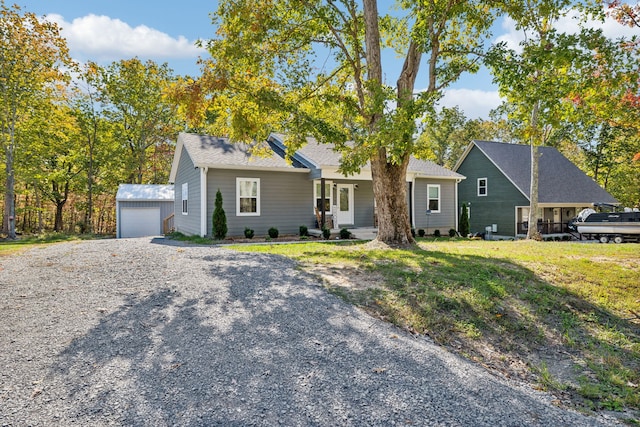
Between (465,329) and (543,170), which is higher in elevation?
(543,170)

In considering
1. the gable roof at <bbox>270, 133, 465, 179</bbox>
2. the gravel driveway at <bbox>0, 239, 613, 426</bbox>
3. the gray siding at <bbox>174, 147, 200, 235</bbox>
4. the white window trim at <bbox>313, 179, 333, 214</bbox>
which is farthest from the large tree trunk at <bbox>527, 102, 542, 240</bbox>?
the gray siding at <bbox>174, 147, 200, 235</bbox>

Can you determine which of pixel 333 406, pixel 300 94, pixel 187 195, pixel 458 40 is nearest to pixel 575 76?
pixel 458 40

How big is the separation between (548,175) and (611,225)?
7.29 metres

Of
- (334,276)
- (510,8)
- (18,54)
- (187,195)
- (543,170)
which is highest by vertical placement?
(18,54)

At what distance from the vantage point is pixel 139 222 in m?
19.8

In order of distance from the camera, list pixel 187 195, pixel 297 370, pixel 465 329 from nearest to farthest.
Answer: pixel 297 370
pixel 465 329
pixel 187 195

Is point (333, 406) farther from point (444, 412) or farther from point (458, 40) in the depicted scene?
point (458, 40)

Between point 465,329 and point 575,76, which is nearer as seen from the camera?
point 465,329

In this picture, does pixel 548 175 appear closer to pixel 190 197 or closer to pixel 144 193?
pixel 190 197

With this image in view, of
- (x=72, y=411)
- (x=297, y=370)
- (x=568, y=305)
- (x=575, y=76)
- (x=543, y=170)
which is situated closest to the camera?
(x=72, y=411)

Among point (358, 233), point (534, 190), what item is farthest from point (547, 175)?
point (358, 233)

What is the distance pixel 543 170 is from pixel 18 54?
30392 mm

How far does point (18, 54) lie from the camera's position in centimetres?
1716

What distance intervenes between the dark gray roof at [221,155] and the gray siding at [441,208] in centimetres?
698
